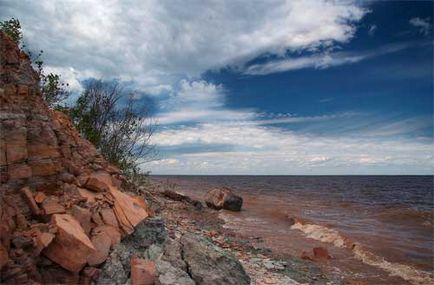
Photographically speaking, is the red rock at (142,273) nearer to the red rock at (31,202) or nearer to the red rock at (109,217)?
the red rock at (109,217)

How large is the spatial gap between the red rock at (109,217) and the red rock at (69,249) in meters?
1.07

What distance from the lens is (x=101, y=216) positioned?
807cm

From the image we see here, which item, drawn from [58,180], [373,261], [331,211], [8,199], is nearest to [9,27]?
[58,180]

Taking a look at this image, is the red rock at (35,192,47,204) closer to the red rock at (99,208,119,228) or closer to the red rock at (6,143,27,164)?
the red rock at (6,143,27,164)

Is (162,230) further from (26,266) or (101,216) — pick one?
(26,266)

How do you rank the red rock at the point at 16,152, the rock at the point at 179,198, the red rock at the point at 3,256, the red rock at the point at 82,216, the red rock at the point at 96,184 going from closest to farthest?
1. the red rock at the point at 3,256
2. the red rock at the point at 16,152
3. the red rock at the point at 82,216
4. the red rock at the point at 96,184
5. the rock at the point at 179,198

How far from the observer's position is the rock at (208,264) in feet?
27.2

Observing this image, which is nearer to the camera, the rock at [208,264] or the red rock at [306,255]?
the rock at [208,264]

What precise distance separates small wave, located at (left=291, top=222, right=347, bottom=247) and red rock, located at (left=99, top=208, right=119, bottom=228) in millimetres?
15352

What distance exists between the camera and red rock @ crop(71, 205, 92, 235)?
7621 mm

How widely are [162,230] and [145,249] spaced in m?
0.66

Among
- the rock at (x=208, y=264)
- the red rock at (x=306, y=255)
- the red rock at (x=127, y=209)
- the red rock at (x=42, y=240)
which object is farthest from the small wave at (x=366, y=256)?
the red rock at (x=42, y=240)

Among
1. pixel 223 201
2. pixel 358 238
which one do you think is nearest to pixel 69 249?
pixel 358 238

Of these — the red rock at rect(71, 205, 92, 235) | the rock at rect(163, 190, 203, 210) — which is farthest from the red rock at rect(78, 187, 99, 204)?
the rock at rect(163, 190, 203, 210)
